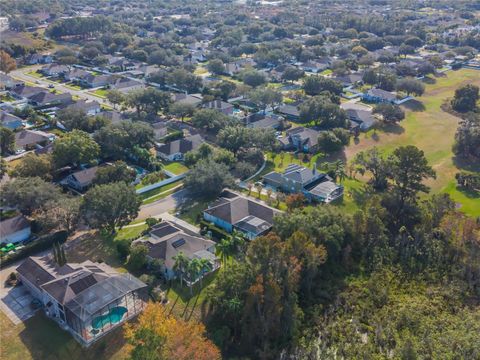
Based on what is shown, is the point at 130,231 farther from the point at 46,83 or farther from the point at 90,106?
the point at 46,83

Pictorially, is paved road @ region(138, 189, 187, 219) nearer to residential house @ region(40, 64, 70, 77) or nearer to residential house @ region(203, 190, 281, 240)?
residential house @ region(203, 190, 281, 240)

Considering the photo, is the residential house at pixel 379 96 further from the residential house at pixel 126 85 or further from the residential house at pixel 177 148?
the residential house at pixel 126 85

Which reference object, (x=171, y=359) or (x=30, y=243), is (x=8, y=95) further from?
(x=171, y=359)

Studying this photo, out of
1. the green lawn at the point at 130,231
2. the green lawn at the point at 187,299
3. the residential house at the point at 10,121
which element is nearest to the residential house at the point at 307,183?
the green lawn at the point at 130,231

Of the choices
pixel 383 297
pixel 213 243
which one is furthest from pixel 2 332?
pixel 383 297

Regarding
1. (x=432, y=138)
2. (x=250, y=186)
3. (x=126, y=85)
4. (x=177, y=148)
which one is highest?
(x=177, y=148)

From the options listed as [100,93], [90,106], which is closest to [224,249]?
[90,106]
